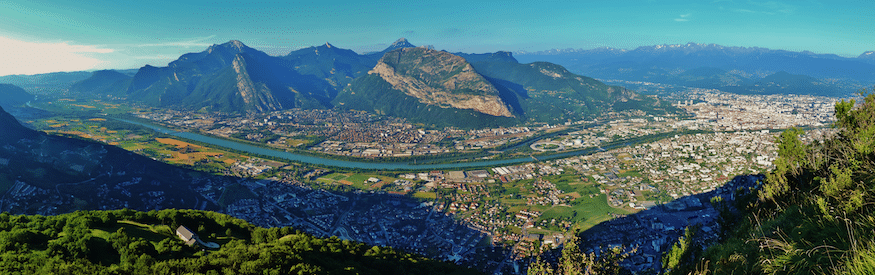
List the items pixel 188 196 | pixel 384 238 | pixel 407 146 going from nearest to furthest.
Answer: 1. pixel 384 238
2. pixel 188 196
3. pixel 407 146

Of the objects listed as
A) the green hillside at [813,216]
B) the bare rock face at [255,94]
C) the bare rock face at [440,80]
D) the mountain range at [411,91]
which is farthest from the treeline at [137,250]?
the bare rock face at [255,94]

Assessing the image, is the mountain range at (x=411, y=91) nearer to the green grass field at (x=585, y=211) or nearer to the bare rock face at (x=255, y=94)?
the bare rock face at (x=255, y=94)

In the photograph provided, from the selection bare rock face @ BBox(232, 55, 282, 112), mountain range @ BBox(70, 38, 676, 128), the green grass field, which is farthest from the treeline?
bare rock face @ BBox(232, 55, 282, 112)

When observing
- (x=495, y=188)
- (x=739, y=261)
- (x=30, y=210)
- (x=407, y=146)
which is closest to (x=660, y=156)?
(x=495, y=188)

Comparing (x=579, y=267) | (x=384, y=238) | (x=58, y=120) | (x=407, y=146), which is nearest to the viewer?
(x=579, y=267)

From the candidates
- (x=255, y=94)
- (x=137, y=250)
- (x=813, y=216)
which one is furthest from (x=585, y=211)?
(x=255, y=94)

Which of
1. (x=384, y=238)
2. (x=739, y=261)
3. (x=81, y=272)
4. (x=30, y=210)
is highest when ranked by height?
(x=739, y=261)

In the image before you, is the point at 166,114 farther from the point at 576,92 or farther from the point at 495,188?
the point at 576,92
